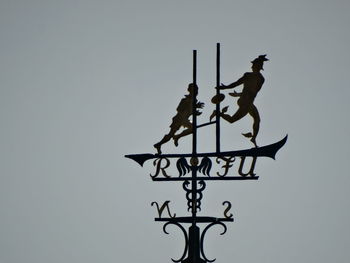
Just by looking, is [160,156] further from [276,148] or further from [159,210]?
[276,148]

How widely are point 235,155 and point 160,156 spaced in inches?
21.4

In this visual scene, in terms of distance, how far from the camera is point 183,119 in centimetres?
376

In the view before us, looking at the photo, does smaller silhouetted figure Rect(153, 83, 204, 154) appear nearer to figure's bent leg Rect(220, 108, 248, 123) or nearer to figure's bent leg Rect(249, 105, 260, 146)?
figure's bent leg Rect(220, 108, 248, 123)

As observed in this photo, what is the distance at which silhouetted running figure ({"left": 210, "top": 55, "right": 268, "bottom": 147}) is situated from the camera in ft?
11.8

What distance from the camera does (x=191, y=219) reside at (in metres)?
3.52

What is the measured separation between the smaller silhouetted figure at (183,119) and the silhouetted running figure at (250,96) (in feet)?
0.65

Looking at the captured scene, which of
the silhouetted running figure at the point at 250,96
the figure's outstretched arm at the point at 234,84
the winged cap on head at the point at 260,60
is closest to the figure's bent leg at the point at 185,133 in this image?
the silhouetted running figure at the point at 250,96

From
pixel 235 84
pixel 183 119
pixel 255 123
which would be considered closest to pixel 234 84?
pixel 235 84

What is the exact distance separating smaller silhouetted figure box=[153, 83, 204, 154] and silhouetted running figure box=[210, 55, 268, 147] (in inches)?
7.8

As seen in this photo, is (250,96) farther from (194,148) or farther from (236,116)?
(194,148)

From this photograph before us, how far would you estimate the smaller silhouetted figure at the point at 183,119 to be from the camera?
12.3ft

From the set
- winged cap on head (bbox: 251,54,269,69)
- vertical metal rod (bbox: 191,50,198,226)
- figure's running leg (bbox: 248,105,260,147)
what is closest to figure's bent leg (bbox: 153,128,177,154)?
vertical metal rod (bbox: 191,50,198,226)

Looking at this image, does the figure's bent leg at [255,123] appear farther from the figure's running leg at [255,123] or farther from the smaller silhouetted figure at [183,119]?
the smaller silhouetted figure at [183,119]

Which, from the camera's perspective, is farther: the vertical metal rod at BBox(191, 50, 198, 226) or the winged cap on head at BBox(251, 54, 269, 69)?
the winged cap on head at BBox(251, 54, 269, 69)
